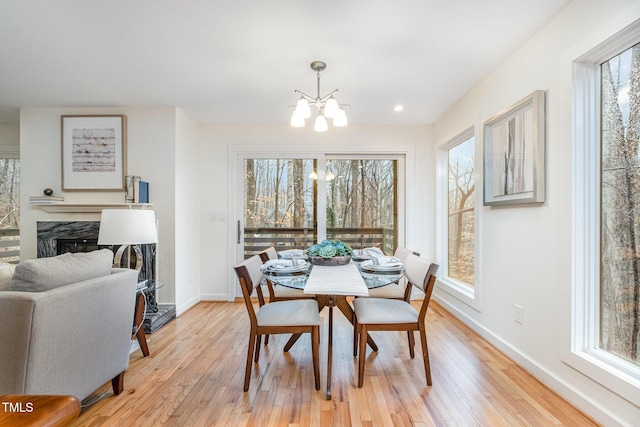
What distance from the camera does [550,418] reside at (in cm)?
163

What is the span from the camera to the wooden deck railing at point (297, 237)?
163 inches

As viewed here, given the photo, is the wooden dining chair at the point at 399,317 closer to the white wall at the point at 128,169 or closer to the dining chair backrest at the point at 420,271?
the dining chair backrest at the point at 420,271

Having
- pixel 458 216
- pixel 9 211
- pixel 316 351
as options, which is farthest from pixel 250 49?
pixel 9 211

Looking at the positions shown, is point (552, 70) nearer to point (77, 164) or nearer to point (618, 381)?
point (618, 381)

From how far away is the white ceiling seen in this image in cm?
181

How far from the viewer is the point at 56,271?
4.93ft

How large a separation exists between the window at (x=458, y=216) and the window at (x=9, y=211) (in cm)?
560

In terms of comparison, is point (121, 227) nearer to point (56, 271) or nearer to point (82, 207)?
point (56, 271)

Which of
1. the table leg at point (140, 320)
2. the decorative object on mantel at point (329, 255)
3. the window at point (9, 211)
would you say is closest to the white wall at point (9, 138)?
the window at point (9, 211)

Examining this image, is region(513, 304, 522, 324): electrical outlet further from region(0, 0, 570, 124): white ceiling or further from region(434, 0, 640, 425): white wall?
region(0, 0, 570, 124): white ceiling

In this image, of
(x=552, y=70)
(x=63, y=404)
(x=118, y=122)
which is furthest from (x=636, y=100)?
(x=118, y=122)

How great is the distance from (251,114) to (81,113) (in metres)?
1.88

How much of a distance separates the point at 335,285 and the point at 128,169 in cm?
292

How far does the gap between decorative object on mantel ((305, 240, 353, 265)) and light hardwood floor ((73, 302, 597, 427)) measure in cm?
74
